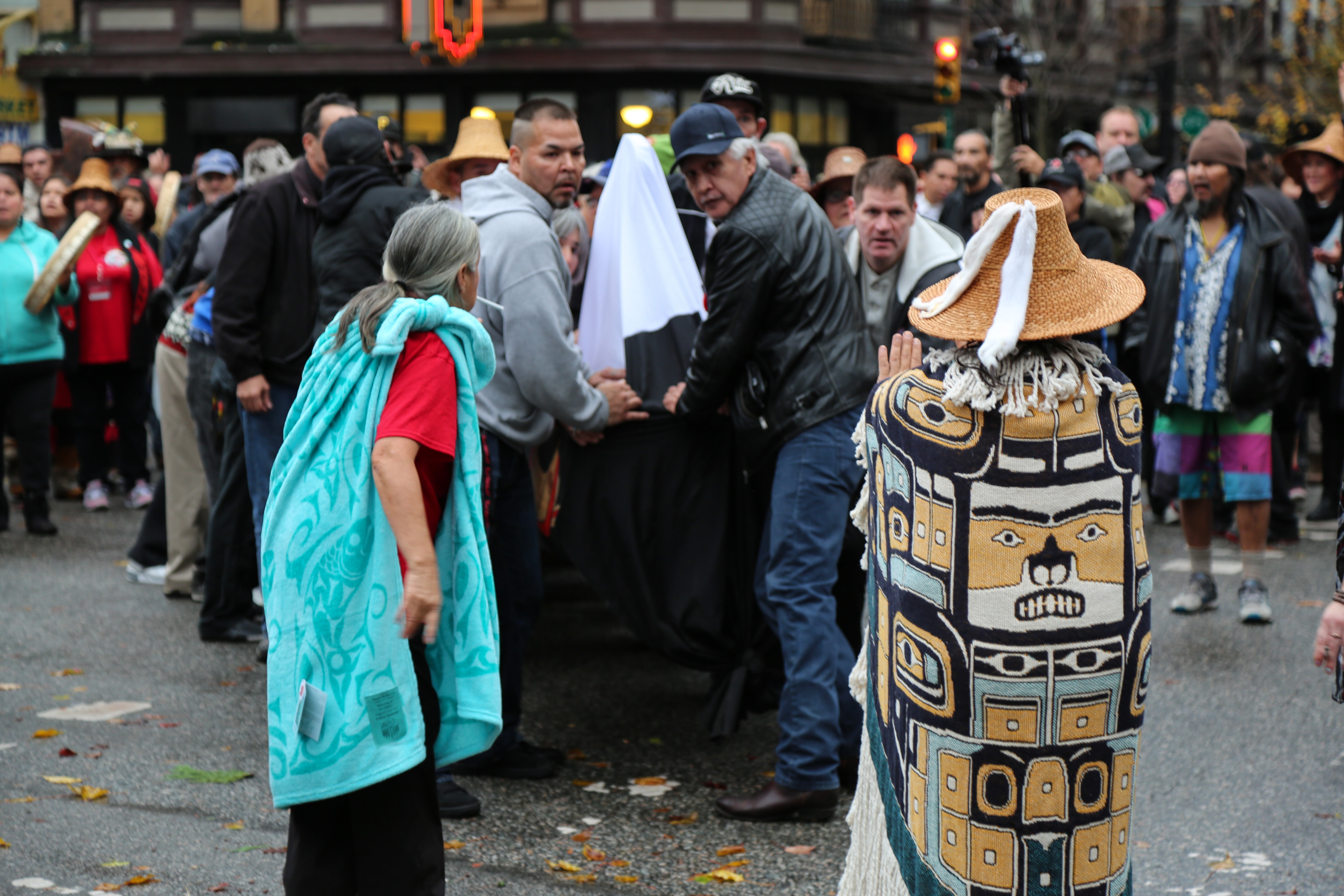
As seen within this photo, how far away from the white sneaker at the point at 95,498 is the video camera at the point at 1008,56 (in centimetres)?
686

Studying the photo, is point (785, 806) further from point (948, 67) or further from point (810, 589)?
point (948, 67)

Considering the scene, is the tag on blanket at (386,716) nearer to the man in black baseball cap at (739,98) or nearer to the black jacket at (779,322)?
the black jacket at (779,322)

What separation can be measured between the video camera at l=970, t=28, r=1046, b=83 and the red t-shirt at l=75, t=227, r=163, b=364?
20.5ft

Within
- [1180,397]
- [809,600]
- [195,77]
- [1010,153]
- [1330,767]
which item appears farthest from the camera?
[195,77]

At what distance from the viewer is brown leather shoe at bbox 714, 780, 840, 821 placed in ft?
14.9

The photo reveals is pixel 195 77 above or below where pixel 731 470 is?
above

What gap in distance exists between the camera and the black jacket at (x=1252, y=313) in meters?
7.08

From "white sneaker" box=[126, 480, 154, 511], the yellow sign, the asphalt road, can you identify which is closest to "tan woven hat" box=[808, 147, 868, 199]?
the asphalt road

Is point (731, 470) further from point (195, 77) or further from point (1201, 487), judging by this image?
point (195, 77)

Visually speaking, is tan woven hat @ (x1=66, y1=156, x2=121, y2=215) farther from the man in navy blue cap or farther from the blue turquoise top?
the blue turquoise top

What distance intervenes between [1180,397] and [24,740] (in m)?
5.48

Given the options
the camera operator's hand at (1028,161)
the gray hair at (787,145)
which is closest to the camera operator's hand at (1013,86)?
the camera operator's hand at (1028,161)

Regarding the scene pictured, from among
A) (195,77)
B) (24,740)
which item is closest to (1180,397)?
(24,740)

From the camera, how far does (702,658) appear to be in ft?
16.8
